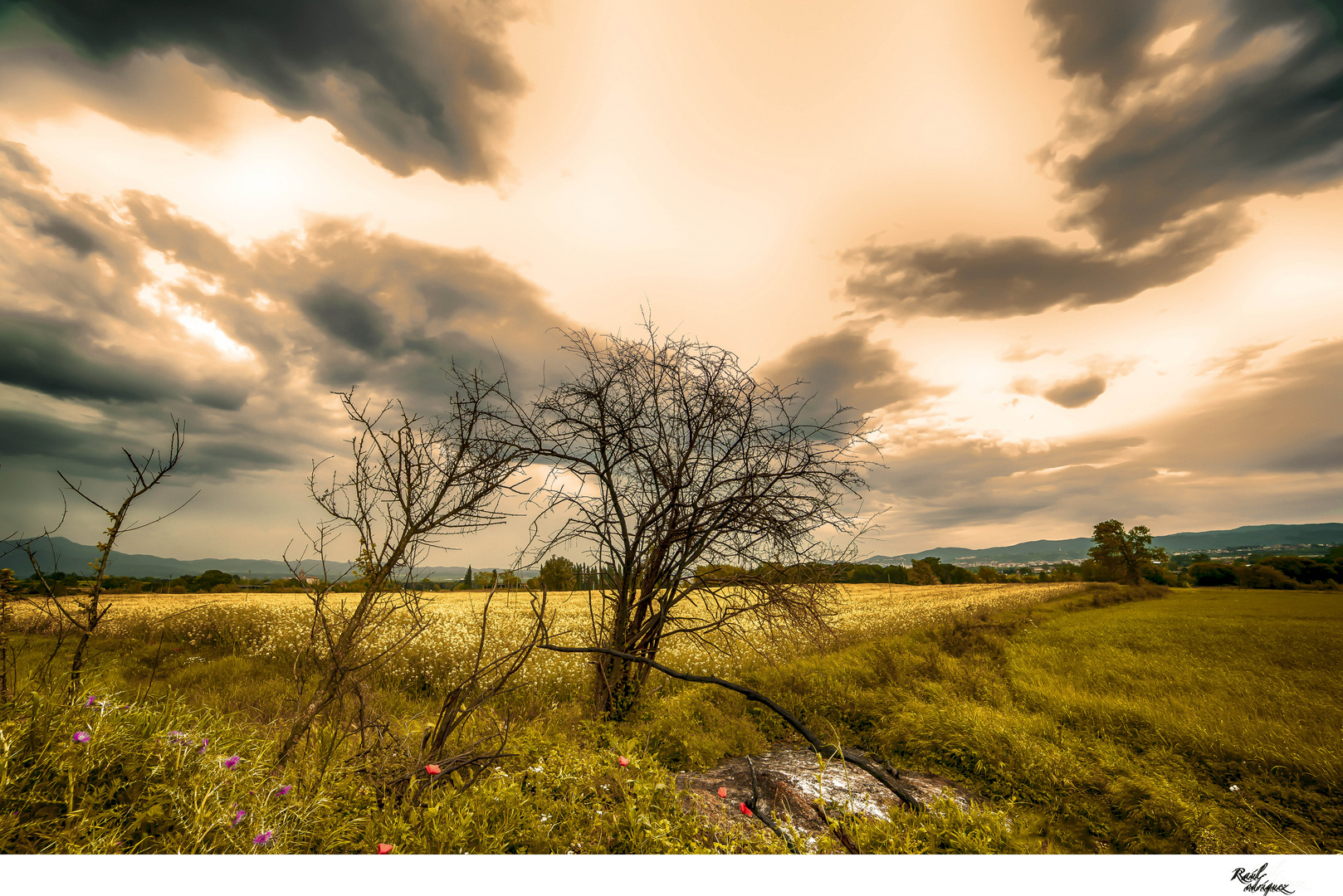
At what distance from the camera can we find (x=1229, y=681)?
17.4ft

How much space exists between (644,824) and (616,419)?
142 inches

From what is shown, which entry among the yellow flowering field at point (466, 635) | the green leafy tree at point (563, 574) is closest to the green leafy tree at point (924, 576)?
the yellow flowering field at point (466, 635)

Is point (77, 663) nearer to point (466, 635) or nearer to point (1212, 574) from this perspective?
point (466, 635)

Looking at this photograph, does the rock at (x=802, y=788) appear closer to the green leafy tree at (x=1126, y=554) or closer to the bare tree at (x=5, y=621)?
the bare tree at (x=5, y=621)

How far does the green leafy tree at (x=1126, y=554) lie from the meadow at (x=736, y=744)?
2474mm

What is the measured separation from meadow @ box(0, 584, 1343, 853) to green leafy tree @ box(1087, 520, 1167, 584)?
2.47 m

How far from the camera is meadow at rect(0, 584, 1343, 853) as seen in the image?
1.64 m

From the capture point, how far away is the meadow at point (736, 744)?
5.40 feet

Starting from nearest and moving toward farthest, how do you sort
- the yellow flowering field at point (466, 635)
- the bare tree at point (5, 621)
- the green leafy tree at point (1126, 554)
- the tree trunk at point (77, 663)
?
the bare tree at point (5, 621) → the tree trunk at point (77, 663) → the yellow flowering field at point (466, 635) → the green leafy tree at point (1126, 554)
